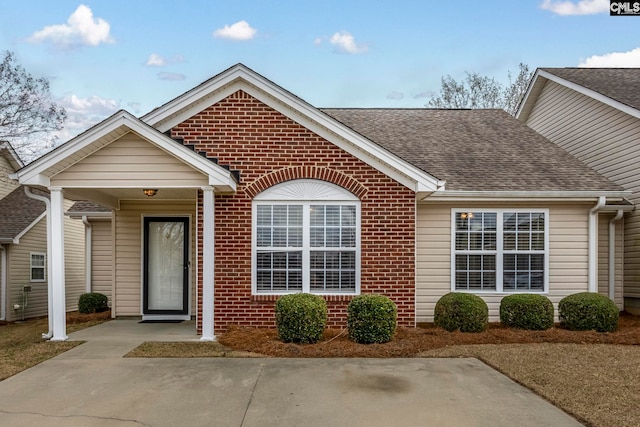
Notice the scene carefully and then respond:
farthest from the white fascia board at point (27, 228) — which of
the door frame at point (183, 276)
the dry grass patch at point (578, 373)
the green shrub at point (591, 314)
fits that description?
the green shrub at point (591, 314)

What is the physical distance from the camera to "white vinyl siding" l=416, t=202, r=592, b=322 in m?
10.6

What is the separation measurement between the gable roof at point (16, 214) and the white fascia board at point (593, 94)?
55.3ft

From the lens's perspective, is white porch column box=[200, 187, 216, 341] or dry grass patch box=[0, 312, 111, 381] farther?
white porch column box=[200, 187, 216, 341]

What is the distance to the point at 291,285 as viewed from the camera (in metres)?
9.30

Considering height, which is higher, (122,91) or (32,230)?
(122,91)

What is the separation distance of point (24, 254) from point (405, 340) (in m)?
13.8

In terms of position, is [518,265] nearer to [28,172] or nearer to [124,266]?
[124,266]

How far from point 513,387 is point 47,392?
5442 millimetres

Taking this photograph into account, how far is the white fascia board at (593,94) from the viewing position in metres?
11.6

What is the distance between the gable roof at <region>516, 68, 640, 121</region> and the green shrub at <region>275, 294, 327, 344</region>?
901cm

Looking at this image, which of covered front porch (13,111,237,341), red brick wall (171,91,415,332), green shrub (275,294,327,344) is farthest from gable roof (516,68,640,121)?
covered front porch (13,111,237,341)

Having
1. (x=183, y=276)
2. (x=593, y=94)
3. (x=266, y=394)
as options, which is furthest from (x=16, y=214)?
(x=593, y=94)

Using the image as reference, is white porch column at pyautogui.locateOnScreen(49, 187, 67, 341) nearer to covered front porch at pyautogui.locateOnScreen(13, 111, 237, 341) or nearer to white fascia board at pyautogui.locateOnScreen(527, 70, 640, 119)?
covered front porch at pyautogui.locateOnScreen(13, 111, 237, 341)

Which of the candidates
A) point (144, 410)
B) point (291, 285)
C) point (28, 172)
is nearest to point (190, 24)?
point (28, 172)
